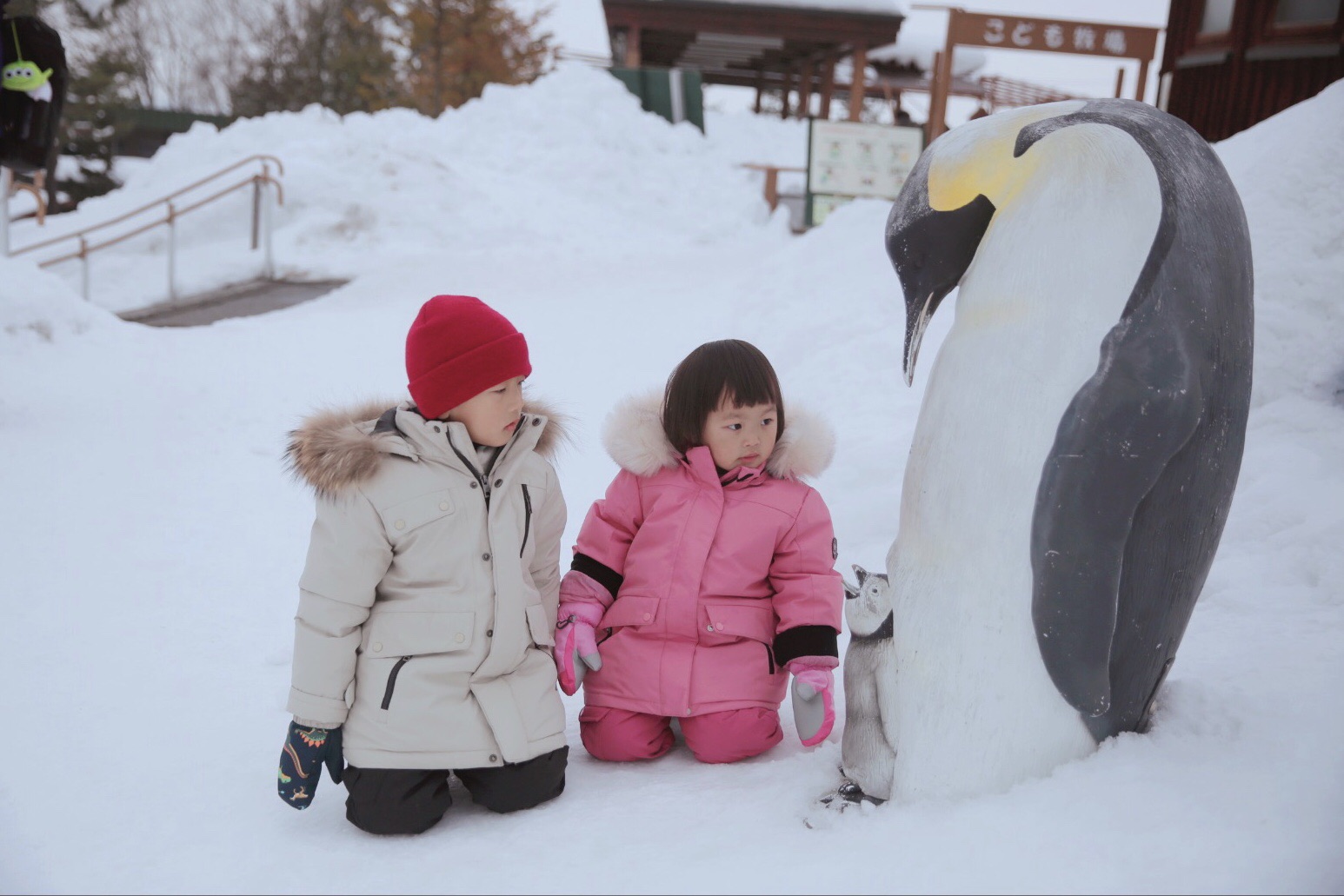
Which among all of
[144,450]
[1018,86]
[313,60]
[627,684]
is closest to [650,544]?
[627,684]

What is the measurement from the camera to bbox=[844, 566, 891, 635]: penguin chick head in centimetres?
181

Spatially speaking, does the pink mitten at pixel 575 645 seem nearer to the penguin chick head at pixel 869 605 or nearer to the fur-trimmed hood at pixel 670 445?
the fur-trimmed hood at pixel 670 445

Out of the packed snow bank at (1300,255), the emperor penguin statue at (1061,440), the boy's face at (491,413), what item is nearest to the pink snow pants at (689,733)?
the emperor penguin statue at (1061,440)

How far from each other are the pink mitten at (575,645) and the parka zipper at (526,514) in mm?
216

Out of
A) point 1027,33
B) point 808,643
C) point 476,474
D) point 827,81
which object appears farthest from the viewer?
point 827,81

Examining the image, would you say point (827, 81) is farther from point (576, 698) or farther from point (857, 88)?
point (576, 698)

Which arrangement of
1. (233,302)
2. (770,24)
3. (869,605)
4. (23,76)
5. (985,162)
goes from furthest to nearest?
(770,24)
(233,302)
(23,76)
(869,605)
(985,162)

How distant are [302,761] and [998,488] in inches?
49.4

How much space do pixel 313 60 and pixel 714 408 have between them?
71.2ft

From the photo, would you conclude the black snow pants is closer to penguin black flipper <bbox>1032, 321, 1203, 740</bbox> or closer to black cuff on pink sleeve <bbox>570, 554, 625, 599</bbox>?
black cuff on pink sleeve <bbox>570, 554, 625, 599</bbox>

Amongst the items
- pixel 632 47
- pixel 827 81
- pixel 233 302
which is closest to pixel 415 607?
pixel 233 302

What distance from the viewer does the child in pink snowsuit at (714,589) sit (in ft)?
6.89

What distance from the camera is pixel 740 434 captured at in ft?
7.02

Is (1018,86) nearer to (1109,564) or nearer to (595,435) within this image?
(595,435)
